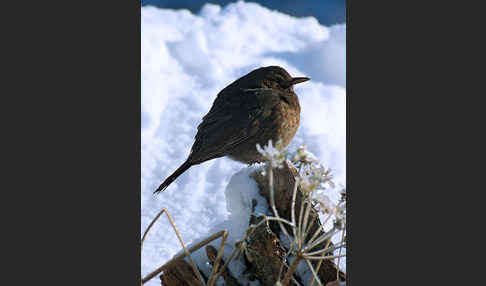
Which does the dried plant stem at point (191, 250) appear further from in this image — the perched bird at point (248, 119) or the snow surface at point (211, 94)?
the perched bird at point (248, 119)

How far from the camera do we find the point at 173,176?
2766 millimetres

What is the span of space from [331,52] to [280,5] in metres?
0.37

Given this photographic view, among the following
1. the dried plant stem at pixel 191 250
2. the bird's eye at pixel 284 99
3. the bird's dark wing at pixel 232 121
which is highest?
the bird's eye at pixel 284 99

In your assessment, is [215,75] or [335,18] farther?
[215,75]

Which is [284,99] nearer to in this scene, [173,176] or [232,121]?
[232,121]

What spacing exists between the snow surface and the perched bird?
0.06 meters

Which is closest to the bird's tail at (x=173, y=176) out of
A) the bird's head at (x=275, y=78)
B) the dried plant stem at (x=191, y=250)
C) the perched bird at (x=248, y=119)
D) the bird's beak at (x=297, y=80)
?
the perched bird at (x=248, y=119)

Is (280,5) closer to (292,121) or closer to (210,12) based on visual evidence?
(210,12)

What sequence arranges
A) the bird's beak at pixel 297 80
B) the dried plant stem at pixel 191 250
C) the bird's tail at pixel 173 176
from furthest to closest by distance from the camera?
1. the bird's beak at pixel 297 80
2. the bird's tail at pixel 173 176
3. the dried plant stem at pixel 191 250

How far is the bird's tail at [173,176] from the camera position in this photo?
269 cm

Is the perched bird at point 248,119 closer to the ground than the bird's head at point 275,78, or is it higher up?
closer to the ground

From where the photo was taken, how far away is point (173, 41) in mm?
3158

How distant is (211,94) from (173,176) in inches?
23.1
